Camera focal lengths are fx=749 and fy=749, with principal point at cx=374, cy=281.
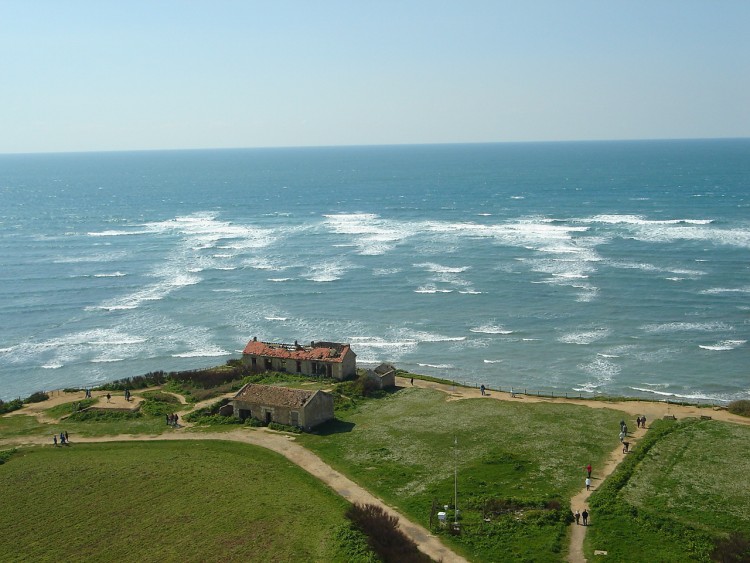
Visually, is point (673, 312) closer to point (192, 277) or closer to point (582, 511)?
point (582, 511)

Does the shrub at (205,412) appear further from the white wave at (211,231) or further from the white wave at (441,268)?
the white wave at (211,231)

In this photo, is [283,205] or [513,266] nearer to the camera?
[513,266]

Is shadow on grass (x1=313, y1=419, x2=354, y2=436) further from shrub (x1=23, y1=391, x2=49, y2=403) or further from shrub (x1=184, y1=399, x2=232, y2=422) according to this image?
shrub (x1=23, y1=391, x2=49, y2=403)

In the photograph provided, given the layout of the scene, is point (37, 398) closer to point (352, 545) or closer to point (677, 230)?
point (352, 545)

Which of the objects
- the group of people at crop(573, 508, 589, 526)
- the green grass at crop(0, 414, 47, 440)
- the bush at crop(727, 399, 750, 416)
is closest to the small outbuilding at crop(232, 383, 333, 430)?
the green grass at crop(0, 414, 47, 440)

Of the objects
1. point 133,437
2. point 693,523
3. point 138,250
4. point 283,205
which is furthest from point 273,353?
point 283,205
